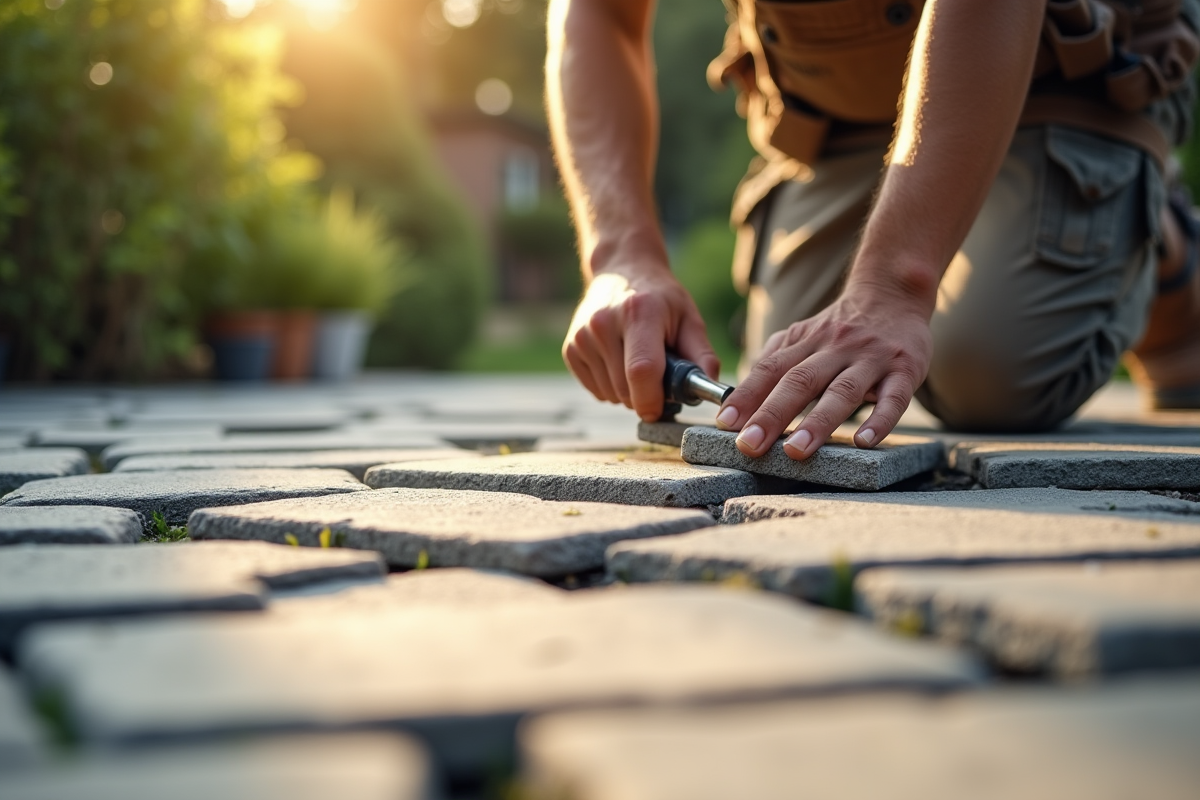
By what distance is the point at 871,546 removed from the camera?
1.09m

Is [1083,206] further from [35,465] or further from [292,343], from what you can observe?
[292,343]

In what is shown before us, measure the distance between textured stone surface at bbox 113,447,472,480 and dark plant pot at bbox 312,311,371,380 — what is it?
3.96 m

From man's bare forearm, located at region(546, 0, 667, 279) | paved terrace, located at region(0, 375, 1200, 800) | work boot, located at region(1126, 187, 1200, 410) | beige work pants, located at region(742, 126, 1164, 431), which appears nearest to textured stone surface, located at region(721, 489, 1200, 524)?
paved terrace, located at region(0, 375, 1200, 800)

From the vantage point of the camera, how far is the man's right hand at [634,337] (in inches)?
71.1

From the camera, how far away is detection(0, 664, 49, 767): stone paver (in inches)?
25.1

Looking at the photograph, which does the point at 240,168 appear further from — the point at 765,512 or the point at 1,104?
the point at 765,512

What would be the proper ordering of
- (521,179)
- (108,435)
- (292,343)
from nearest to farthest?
(108,435)
(292,343)
(521,179)

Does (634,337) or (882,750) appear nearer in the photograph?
(882,750)

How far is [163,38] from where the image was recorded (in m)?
4.94

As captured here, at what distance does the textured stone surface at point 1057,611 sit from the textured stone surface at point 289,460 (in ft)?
3.93

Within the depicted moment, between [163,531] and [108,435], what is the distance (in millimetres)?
1279

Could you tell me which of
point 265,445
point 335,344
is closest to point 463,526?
point 265,445

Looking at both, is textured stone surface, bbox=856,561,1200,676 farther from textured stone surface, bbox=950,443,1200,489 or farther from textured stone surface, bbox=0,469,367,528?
textured stone surface, bbox=0,469,367,528

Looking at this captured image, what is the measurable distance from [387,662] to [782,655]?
0.27 meters
